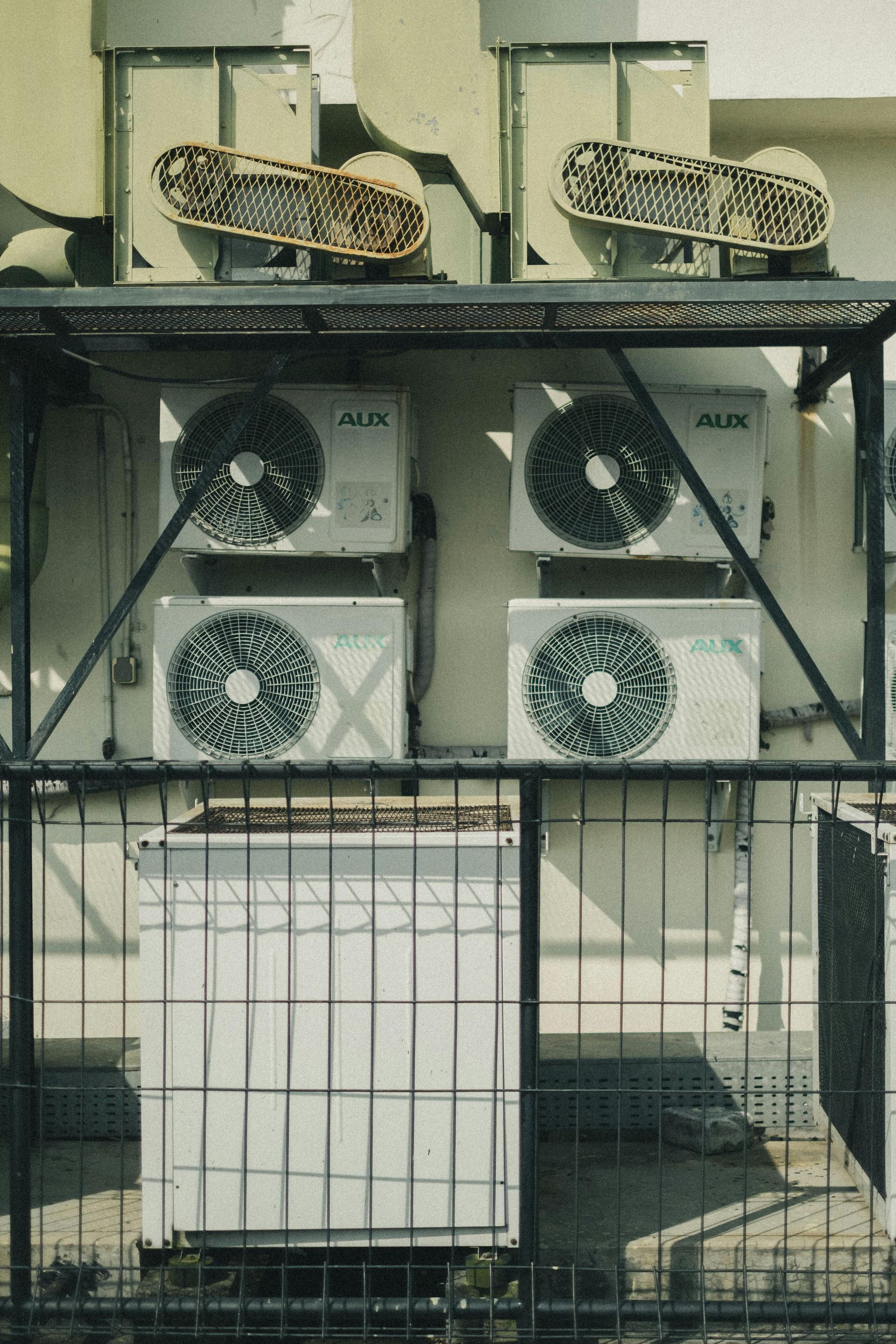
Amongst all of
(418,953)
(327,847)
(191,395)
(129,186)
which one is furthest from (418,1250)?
(129,186)

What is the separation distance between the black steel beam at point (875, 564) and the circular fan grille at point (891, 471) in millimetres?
460

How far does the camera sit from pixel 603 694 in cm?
370

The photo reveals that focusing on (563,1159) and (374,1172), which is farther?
(563,1159)

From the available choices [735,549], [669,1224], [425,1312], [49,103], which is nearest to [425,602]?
[735,549]

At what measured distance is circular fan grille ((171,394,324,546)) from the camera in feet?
12.4

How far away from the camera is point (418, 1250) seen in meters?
2.62

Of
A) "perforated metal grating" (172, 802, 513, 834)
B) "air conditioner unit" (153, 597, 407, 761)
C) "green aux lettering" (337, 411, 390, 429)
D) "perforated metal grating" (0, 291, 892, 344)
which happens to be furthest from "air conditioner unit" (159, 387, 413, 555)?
"perforated metal grating" (172, 802, 513, 834)

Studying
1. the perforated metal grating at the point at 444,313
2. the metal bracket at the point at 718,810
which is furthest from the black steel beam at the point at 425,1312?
the perforated metal grating at the point at 444,313

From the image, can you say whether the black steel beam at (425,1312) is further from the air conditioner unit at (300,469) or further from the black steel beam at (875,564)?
the air conditioner unit at (300,469)

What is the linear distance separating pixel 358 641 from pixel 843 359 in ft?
5.60

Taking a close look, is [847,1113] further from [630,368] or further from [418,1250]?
[630,368]

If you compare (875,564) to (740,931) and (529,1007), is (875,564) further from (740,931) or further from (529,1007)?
(529,1007)

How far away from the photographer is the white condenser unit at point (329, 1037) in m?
2.41

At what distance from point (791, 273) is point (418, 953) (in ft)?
6.96
